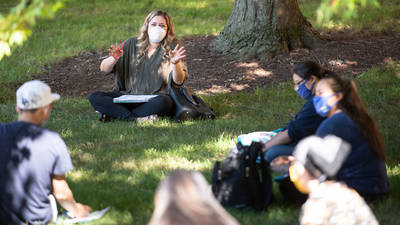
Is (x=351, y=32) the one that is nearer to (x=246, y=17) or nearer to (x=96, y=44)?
(x=246, y=17)

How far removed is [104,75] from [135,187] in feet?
21.4

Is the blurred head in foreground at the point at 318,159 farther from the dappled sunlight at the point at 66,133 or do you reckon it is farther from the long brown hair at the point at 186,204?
the dappled sunlight at the point at 66,133

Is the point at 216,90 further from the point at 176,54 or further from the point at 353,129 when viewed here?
the point at 353,129

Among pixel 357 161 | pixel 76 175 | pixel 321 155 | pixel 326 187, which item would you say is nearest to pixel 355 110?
pixel 357 161

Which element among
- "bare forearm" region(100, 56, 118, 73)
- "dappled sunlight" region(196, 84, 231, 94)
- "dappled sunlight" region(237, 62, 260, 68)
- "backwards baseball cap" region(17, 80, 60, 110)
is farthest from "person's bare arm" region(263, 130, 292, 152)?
"dappled sunlight" region(237, 62, 260, 68)

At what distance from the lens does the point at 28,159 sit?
3842mm

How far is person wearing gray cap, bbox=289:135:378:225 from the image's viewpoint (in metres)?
3.58

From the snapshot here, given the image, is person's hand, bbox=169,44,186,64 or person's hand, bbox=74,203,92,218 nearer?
person's hand, bbox=74,203,92,218

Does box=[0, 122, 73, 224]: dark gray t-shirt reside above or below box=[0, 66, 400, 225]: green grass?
above

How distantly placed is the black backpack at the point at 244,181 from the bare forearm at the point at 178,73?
3.25 meters

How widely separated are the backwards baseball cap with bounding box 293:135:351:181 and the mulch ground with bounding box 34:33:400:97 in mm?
5767

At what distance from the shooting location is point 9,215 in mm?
3936

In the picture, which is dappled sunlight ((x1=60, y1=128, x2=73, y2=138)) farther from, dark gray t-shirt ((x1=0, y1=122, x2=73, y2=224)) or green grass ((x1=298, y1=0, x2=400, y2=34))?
green grass ((x1=298, y1=0, x2=400, y2=34))

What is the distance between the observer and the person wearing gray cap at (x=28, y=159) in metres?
3.83
